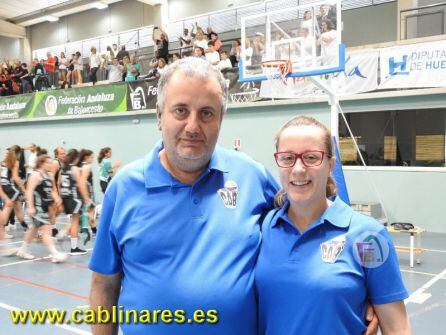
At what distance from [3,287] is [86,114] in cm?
965

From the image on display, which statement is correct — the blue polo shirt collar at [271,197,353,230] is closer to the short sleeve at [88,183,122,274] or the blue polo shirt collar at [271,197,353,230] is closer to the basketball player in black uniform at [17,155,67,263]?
the short sleeve at [88,183,122,274]

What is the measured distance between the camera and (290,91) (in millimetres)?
10930

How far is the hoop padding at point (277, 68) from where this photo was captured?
7.51 m

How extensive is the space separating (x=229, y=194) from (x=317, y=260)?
45cm

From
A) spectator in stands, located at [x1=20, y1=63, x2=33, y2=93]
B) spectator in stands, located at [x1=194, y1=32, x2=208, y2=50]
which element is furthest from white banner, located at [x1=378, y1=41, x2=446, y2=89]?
spectator in stands, located at [x1=20, y1=63, x2=33, y2=93]

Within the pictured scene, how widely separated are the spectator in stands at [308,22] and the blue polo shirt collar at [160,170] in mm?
6510

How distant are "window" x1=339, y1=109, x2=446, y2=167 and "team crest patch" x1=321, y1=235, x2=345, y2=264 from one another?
9416mm

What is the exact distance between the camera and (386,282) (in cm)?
157

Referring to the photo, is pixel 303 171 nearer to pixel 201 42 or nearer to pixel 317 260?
pixel 317 260

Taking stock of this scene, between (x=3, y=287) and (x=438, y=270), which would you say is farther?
(x=438, y=270)

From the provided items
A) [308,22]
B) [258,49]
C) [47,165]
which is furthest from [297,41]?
[47,165]

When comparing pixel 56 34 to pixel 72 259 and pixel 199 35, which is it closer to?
pixel 199 35

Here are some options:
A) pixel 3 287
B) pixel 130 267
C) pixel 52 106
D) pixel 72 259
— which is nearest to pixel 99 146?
pixel 52 106

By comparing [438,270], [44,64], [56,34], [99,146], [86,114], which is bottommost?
[438,270]
